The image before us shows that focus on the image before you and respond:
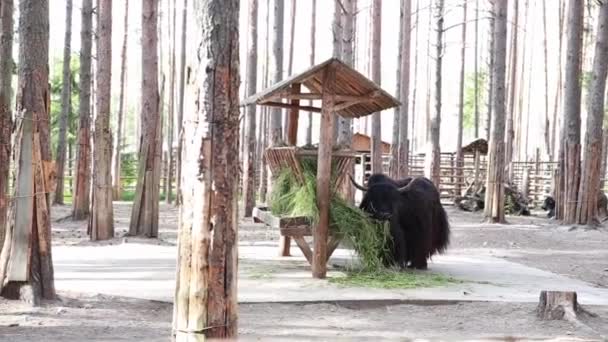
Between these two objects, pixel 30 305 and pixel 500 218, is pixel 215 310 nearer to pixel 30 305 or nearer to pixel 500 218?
pixel 30 305

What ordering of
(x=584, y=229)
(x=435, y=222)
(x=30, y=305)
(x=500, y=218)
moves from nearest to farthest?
(x=30, y=305) < (x=435, y=222) < (x=584, y=229) < (x=500, y=218)

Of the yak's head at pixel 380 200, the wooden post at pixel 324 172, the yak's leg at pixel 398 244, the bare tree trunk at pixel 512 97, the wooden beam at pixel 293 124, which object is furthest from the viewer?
the bare tree trunk at pixel 512 97

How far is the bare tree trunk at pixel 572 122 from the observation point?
18812 millimetres

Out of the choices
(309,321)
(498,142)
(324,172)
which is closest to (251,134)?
(498,142)

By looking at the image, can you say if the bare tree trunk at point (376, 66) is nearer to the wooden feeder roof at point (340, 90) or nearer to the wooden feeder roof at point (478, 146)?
the wooden feeder roof at point (478, 146)

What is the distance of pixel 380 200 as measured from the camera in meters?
9.92

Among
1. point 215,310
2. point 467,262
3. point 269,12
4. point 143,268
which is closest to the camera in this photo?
point 215,310

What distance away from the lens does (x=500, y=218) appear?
64.2 ft

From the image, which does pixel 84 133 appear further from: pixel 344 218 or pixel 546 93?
pixel 546 93

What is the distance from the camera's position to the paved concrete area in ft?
26.3

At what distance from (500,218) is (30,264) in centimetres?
1484

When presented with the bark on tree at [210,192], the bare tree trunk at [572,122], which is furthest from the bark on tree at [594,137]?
the bark on tree at [210,192]

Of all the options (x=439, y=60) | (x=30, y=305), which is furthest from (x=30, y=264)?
(x=439, y=60)

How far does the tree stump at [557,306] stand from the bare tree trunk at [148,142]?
766 centimetres
